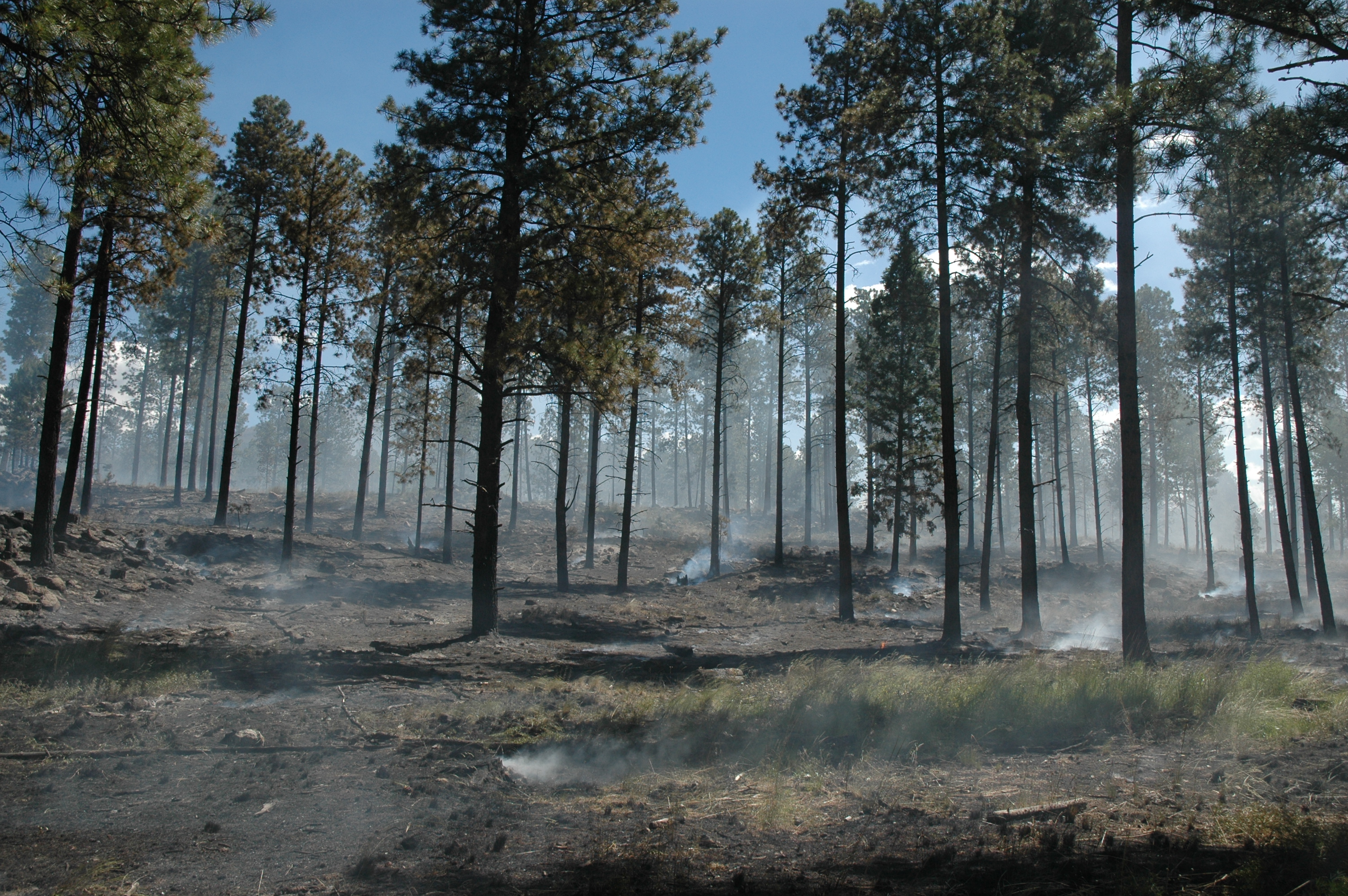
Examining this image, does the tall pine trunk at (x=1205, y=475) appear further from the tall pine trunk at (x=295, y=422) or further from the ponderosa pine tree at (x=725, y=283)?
the tall pine trunk at (x=295, y=422)

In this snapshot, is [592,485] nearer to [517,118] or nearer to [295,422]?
[295,422]

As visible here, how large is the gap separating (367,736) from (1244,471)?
92.4ft

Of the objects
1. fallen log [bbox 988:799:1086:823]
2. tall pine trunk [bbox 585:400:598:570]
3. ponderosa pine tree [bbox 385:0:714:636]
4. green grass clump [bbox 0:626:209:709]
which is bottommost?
fallen log [bbox 988:799:1086:823]

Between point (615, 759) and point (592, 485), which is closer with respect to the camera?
point (615, 759)

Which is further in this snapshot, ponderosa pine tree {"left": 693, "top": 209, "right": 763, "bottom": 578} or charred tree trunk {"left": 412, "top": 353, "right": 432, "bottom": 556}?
ponderosa pine tree {"left": 693, "top": 209, "right": 763, "bottom": 578}

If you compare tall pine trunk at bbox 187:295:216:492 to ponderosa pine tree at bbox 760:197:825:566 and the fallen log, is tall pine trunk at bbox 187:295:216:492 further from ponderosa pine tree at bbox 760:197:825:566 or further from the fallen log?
the fallen log

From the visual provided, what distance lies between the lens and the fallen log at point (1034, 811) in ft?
15.8

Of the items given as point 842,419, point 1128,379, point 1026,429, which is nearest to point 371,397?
point 842,419

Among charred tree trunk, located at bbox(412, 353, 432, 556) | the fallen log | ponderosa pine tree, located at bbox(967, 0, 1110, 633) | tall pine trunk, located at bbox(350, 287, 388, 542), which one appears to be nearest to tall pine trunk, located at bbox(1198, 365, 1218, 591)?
ponderosa pine tree, located at bbox(967, 0, 1110, 633)

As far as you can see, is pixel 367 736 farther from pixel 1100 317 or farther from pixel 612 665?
pixel 1100 317

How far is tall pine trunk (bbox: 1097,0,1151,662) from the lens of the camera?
11.5 m

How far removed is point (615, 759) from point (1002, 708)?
4515 millimetres

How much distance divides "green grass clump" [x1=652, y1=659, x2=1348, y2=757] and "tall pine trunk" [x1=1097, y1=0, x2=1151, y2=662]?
202 cm

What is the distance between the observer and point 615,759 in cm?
661
